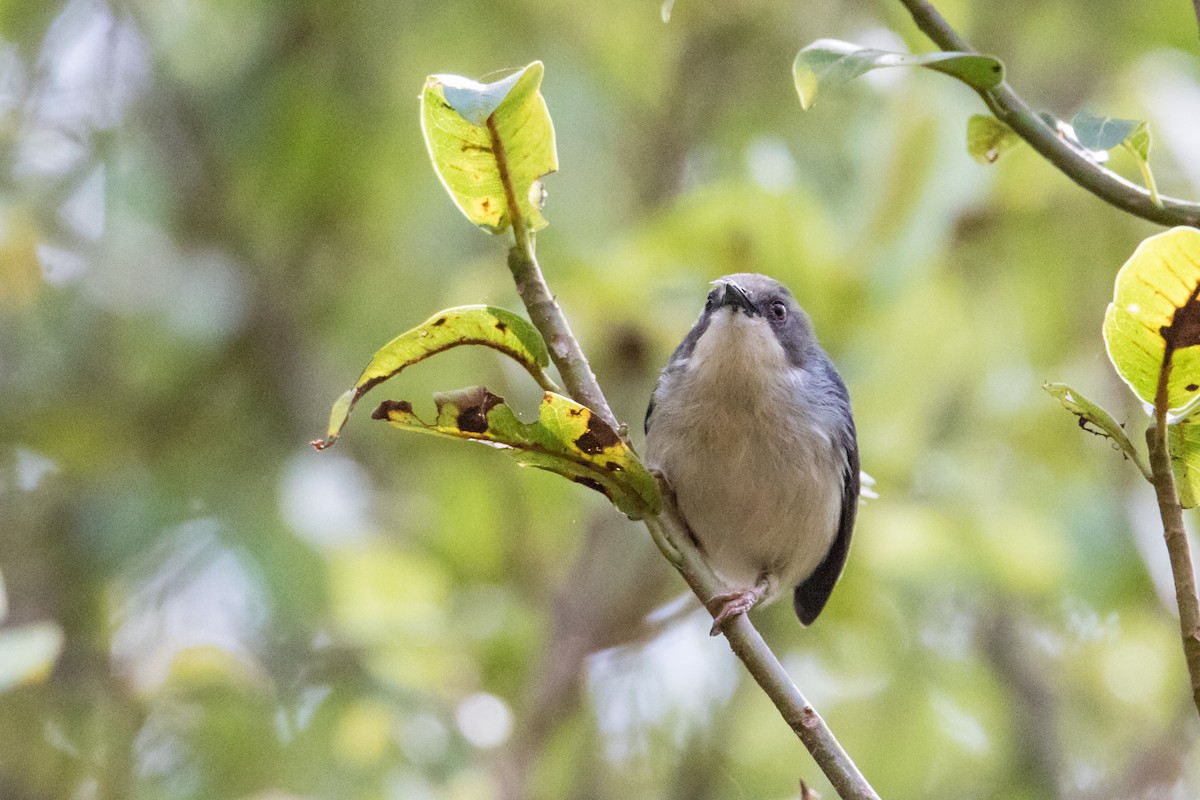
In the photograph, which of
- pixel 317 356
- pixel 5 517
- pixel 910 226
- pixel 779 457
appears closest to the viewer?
pixel 779 457

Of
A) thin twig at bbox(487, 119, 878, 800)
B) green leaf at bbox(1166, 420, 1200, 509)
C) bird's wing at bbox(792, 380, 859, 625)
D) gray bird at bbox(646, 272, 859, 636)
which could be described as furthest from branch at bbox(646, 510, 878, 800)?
bird's wing at bbox(792, 380, 859, 625)

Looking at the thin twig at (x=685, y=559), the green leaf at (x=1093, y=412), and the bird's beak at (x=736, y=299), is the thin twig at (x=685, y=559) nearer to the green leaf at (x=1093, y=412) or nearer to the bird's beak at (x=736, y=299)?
the green leaf at (x=1093, y=412)

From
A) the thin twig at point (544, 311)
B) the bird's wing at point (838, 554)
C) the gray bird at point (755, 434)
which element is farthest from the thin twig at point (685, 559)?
the bird's wing at point (838, 554)

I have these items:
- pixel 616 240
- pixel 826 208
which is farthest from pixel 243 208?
pixel 826 208

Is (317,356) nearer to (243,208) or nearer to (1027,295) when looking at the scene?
(243,208)

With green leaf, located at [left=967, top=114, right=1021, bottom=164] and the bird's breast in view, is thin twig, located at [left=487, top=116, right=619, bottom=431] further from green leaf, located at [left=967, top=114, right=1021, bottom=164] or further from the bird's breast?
the bird's breast

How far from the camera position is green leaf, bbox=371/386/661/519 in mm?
1724

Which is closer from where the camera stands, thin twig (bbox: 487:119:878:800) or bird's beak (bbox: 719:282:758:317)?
thin twig (bbox: 487:119:878:800)

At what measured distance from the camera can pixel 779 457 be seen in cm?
350

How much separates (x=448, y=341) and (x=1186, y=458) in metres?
0.98

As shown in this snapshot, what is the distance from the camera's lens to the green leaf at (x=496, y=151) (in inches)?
68.5

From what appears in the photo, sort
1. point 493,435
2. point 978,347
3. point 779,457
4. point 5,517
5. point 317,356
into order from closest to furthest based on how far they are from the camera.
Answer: point 493,435, point 779,457, point 5,517, point 978,347, point 317,356

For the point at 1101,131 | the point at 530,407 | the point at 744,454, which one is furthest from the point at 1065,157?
the point at 530,407

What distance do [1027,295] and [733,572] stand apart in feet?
5.76
